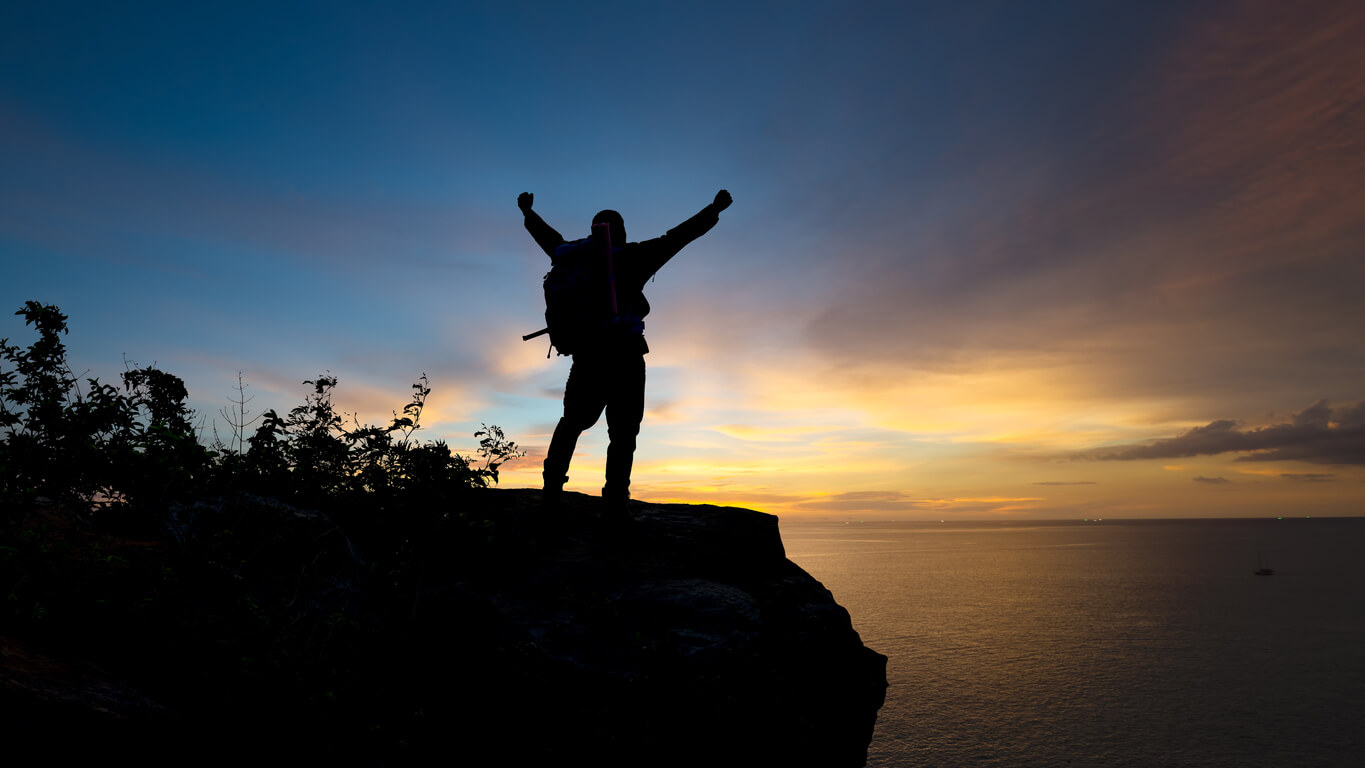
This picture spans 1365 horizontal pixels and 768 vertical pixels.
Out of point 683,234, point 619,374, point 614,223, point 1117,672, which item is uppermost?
point 614,223

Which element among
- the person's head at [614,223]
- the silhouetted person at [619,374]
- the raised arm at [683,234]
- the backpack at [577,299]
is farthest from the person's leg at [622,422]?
the person's head at [614,223]

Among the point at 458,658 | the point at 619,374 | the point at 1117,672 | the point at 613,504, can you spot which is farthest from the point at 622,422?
the point at 1117,672

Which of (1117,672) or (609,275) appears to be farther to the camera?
(1117,672)

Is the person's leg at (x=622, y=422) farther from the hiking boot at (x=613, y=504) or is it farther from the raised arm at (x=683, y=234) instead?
the raised arm at (x=683, y=234)

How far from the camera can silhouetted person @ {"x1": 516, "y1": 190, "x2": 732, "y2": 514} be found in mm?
6367

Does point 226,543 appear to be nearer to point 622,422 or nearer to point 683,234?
point 622,422

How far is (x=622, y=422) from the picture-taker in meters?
6.50

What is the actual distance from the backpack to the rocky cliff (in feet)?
6.61

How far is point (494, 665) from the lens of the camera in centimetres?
511

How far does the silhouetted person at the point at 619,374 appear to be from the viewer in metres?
6.37

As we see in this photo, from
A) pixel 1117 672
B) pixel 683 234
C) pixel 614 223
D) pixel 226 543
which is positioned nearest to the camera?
pixel 226 543

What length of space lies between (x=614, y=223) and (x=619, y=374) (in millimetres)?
1857

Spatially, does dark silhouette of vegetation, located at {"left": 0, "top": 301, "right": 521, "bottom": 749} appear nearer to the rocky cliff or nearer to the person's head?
the rocky cliff

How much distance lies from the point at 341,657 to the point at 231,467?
2899 mm
